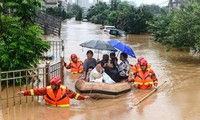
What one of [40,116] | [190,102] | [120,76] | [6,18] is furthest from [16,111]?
[190,102]

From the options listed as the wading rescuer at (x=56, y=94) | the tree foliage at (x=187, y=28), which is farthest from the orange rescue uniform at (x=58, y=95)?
the tree foliage at (x=187, y=28)

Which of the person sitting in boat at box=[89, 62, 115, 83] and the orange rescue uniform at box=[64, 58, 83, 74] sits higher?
→ the person sitting in boat at box=[89, 62, 115, 83]

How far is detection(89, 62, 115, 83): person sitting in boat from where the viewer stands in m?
10.4

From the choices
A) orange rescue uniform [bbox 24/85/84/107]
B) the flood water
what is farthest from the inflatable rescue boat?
orange rescue uniform [bbox 24/85/84/107]

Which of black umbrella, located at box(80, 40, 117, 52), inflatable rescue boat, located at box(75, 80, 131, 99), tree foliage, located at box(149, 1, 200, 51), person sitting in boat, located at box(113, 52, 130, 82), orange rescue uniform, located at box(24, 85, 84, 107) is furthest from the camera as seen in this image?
tree foliage, located at box(149, 1, 200, 51)

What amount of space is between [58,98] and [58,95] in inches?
4.3

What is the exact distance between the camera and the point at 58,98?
863cm

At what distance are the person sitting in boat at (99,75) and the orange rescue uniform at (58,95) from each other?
1752mm

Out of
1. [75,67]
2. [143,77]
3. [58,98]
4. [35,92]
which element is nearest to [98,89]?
[58,98]

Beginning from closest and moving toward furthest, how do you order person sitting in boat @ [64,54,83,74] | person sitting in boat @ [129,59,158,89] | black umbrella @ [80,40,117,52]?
black umbrella @ [80,40,117,52] < person sitting in boat @ [129,59,158,89] < person sitting in boat @ [64,54,83,74]

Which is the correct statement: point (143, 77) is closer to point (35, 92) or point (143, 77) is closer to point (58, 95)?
point (58, 95)

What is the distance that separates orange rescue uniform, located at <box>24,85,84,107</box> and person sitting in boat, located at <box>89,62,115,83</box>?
1752 mm

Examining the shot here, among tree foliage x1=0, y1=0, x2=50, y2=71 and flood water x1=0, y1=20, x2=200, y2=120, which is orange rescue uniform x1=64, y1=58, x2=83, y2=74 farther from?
tree foliage x1=0, y1=0, x2=50, y2=71

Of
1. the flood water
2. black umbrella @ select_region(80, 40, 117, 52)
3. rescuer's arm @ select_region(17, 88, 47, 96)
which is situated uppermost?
black umbrella @ select_region(80, 40, 117, 52)
